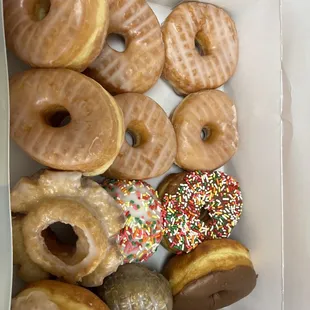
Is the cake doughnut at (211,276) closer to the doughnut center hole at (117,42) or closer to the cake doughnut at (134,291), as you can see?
the cake doughnut at (134,291)

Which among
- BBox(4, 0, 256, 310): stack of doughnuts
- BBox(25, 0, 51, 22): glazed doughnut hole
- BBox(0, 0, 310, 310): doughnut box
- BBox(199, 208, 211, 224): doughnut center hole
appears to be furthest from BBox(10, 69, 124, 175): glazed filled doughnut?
BBox(199, 208, 211, 224): doughnut center hole

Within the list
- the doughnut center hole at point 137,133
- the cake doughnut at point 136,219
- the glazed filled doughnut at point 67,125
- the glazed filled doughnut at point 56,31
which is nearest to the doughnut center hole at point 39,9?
the glazed filled doughnut at point 56,31

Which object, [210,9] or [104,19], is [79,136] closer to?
[104,19]

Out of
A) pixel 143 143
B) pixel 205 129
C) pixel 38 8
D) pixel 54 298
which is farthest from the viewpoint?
pixel 205 129

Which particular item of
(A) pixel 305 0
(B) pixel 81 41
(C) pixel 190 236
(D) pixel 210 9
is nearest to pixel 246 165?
(C) pixel 190 236

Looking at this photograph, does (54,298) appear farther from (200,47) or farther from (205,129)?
(200,47)

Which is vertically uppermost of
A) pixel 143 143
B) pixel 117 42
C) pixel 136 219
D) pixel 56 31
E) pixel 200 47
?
pixel 56 31

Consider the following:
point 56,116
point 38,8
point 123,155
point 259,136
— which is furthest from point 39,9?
point 259,136
